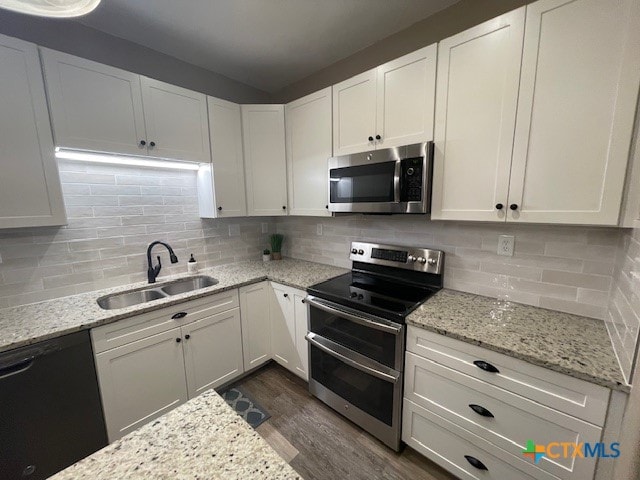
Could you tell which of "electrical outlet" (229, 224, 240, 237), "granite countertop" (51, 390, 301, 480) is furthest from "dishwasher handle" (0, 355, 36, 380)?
"electrical outlet" (229, 224, 240, 237)

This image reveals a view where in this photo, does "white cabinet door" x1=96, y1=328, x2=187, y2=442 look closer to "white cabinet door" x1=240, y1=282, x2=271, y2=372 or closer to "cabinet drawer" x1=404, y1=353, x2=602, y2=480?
"white cabinet door" x1=240, y1=282, x2=271, y2=372

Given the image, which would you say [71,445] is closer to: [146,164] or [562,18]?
[146,164]

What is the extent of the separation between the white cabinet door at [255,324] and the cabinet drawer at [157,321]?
0.12 meters

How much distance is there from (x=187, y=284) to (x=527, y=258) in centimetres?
252

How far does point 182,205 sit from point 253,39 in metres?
1.45

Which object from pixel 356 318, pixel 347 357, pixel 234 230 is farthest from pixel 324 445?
pixel 234 230

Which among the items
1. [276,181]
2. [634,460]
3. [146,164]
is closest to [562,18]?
[634,460]

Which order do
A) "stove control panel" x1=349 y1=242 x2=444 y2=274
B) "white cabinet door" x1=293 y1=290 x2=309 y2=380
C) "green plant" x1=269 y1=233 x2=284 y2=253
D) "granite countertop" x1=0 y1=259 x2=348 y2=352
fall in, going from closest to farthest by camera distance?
1. "granite countertop" x1=0 y1=259 x2=348 y2=352
2. "stove control panel" x1=349 y1=242 x2=444 y2=274
3. "white cabinet door" x1=293 y1=290 x2=309 y2=380
4. "green plant" x1=269 y1=233 x2=284 y2=253

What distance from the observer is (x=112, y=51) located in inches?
72.2

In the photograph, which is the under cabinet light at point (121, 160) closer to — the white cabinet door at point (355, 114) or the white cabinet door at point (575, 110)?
the white cabinet door at point (355, 114)

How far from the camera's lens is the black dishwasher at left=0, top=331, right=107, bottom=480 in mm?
1187

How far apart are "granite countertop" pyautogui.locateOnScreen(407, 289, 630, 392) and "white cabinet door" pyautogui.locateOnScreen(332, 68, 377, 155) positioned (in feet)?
3.81

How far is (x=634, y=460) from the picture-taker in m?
0.65

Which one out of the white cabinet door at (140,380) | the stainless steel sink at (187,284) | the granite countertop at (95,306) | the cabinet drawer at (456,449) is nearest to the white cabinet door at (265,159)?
the granite countertop at (95,306)
